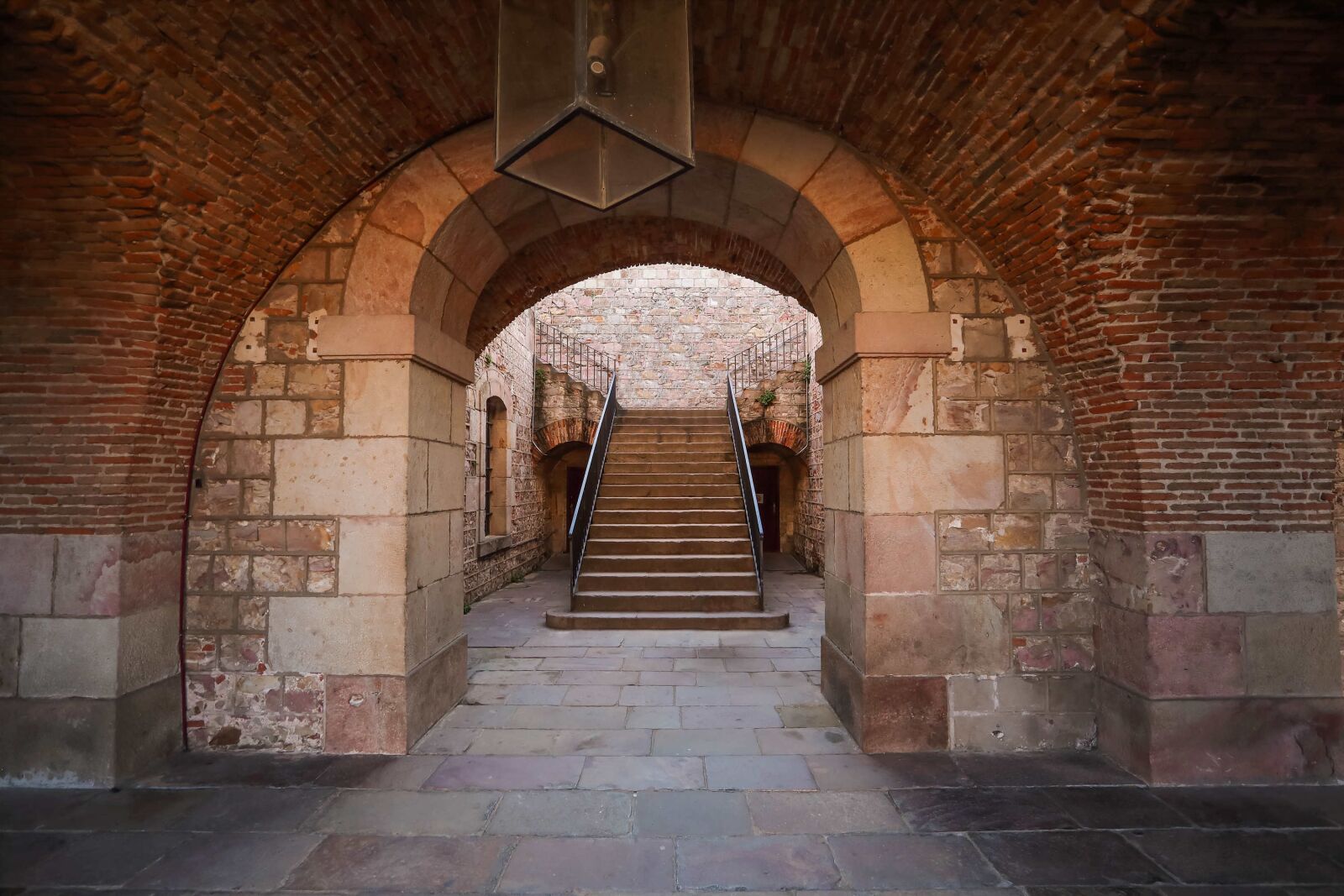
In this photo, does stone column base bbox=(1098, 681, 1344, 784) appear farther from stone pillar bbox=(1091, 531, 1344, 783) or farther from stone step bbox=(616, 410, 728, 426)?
stone step bbox=(616, 410, 728, 426)

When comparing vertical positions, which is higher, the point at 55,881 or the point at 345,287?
the point at 345,287

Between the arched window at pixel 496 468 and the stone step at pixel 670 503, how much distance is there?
1.49m

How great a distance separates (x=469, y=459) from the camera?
7207mm

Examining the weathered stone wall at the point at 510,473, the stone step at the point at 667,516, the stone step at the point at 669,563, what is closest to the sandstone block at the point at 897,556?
the stone step at the point at 669,563

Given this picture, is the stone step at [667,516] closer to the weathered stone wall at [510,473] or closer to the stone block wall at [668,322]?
the weathered stone wall at [510,473]

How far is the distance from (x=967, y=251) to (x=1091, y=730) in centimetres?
266

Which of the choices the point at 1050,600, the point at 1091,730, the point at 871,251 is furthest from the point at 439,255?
the point at 1091,730

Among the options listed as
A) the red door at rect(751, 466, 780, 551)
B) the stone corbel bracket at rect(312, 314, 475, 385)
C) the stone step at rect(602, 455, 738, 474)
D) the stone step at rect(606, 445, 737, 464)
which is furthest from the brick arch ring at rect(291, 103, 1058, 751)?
the red door at rect(751, 466, 780, 551)

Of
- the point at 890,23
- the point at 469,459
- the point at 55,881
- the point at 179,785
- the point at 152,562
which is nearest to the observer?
the point at 55,881

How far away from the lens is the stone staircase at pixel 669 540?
20.2ft

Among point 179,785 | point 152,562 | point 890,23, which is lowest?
point 179,785

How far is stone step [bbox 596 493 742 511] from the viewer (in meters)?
7.96

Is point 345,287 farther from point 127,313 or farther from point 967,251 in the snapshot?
point 967,251

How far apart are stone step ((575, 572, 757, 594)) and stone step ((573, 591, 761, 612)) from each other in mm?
170
